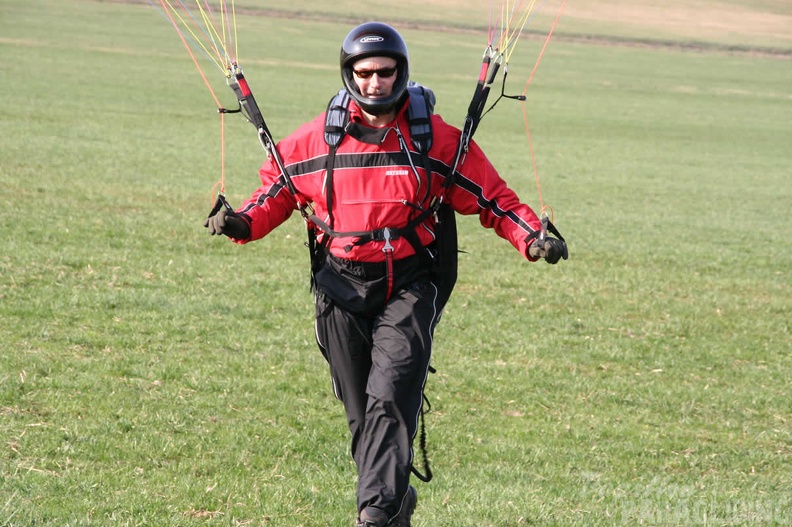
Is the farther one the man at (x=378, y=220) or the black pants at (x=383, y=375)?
the man at (x=378, y=220)

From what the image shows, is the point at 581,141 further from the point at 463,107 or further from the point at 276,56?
the point at 276,56

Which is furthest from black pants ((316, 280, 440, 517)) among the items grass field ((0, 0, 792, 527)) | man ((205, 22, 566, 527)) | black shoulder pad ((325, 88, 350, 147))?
grass field ((0, 0, 792, 527))

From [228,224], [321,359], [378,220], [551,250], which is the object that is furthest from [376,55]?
[321,359]

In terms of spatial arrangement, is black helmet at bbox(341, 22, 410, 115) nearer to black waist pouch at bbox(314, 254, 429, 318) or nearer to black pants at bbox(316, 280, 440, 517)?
black waist pouch at bbox(314, 254, 429, 318)

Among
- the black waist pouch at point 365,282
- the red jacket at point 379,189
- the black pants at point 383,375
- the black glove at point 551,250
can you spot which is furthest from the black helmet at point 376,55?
the black glove at point 551,250

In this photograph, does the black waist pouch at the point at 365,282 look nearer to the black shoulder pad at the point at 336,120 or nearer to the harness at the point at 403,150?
the harness at the point at 403,150

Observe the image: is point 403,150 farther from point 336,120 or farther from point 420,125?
point 336,120

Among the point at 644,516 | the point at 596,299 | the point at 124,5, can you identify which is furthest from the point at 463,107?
the point at 124,5

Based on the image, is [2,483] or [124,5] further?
[124,5]

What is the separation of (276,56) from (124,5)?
95.0 ft

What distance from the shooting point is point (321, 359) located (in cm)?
914

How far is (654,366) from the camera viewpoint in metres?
9.73

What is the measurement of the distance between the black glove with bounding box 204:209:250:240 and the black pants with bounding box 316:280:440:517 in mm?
532

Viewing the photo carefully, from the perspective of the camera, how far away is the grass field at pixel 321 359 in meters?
6.23
